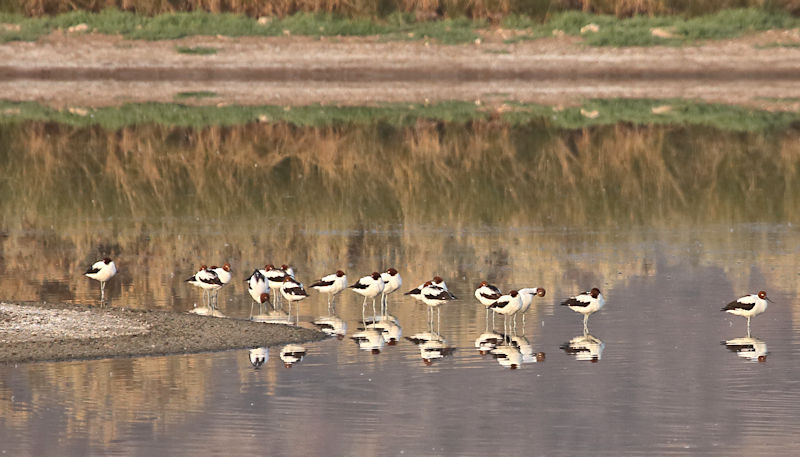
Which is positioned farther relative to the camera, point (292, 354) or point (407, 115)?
point (407, 115)

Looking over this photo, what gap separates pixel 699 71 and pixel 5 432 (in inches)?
2119

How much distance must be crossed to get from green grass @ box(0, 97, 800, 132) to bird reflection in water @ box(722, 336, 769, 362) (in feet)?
86.0

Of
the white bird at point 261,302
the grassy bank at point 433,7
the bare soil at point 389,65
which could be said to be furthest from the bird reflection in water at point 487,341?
the grassy bank at point 433,7

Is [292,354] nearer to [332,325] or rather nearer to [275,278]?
[332,325]

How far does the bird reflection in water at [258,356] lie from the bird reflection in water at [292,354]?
0.16 metres

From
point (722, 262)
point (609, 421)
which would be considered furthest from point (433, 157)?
point (609, 421)

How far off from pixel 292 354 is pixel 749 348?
4.29 metres

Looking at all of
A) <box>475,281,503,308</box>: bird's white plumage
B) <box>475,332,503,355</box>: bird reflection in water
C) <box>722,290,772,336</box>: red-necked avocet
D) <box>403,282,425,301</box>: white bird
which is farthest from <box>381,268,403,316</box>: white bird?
<box>722,290,772,336</box>: red-necked avocet

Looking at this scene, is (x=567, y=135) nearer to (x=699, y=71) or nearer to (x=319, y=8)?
(x=699, y=71)

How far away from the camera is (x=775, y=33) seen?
6450 centimetres

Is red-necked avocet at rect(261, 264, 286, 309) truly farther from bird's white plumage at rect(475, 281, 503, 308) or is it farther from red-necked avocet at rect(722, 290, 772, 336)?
red-necked avocet at rect(722, 290, 772, 336)

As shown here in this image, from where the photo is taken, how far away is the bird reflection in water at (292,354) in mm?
14953

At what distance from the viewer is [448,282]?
19.8 meters

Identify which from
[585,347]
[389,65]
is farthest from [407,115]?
[585,347]
